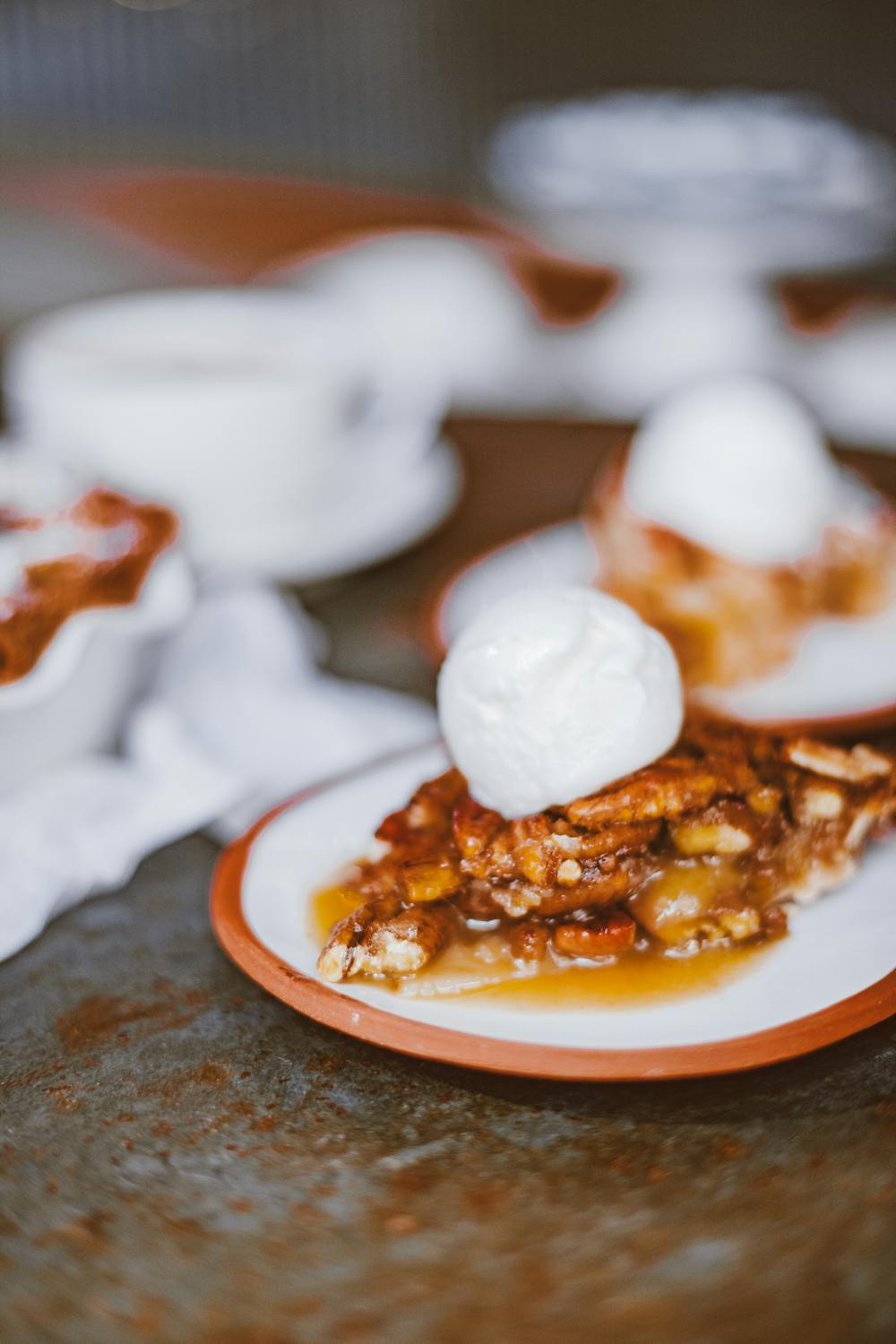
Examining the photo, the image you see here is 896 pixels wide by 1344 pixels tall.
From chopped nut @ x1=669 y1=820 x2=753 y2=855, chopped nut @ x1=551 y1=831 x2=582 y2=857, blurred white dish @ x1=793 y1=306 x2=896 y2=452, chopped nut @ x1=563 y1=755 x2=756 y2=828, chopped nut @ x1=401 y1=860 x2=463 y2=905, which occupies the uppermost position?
chopped nut @ x1=563 y1=755 x2=756 y2=828

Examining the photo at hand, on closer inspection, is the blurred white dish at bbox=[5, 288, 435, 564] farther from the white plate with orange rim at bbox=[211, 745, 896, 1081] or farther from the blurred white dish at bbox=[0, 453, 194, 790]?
the white plate with orange rim at bbox=[211, 745, 896, 1081]

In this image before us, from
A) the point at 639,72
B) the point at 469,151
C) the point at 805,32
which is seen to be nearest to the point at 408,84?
the point at 469,151

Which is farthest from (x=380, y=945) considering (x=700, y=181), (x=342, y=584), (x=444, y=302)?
(x=444, y=302)

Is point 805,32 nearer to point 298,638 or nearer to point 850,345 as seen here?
point 850,345

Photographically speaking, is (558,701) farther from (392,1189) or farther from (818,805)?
(392,1189)

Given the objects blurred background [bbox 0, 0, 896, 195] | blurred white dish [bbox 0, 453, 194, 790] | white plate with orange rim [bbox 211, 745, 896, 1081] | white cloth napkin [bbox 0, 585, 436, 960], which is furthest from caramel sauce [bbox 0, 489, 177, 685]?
blurred background [bbox 0, 0, 896, 195]

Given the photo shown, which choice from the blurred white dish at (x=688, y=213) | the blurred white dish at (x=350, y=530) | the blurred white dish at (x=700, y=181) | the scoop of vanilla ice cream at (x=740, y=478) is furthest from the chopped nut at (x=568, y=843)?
the blurred white dish at (x=700, y=181)
